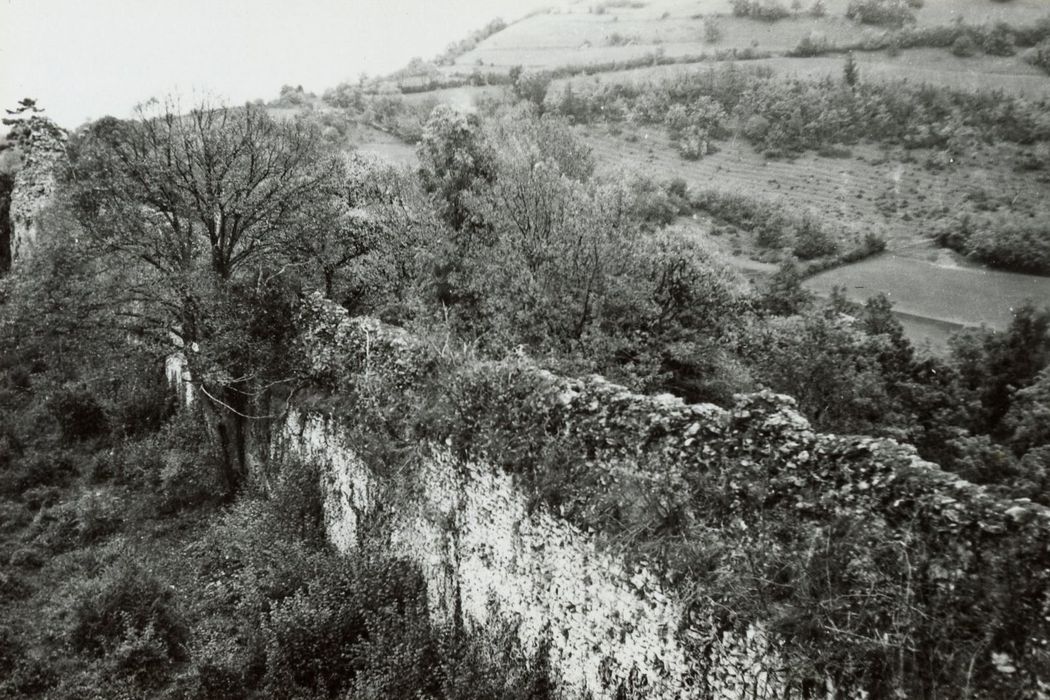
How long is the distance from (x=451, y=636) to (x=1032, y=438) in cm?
1666

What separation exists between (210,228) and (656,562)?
537 inches

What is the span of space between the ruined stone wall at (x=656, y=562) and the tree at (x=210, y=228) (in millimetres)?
5619

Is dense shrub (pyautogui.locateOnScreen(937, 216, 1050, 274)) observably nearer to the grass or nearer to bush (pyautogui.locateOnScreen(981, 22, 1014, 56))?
the grass

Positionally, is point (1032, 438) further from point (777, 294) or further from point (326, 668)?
point (326, 668)

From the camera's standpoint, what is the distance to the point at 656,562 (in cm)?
721

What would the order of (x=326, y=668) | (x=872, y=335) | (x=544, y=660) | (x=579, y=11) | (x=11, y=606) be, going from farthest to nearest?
(x=579, y=11) < (x=872, y=335) < (x=11, y=606) < (x=326, y=668) < (x=544, y=660)

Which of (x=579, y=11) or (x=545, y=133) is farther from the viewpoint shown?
(x=579, y=11)

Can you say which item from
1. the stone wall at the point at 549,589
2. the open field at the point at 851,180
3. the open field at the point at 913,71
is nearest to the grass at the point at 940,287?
the open field at the point at 851,180

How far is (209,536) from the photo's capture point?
45.8 feet

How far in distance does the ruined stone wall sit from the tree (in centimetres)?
562

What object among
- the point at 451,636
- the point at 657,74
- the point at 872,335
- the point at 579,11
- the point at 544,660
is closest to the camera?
the point at 544,660

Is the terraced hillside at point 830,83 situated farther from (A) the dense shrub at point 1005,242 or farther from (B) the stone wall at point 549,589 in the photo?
(B) the stone wall at point 549,589

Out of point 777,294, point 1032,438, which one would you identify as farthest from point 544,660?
point 777,294

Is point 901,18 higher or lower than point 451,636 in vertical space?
higher
